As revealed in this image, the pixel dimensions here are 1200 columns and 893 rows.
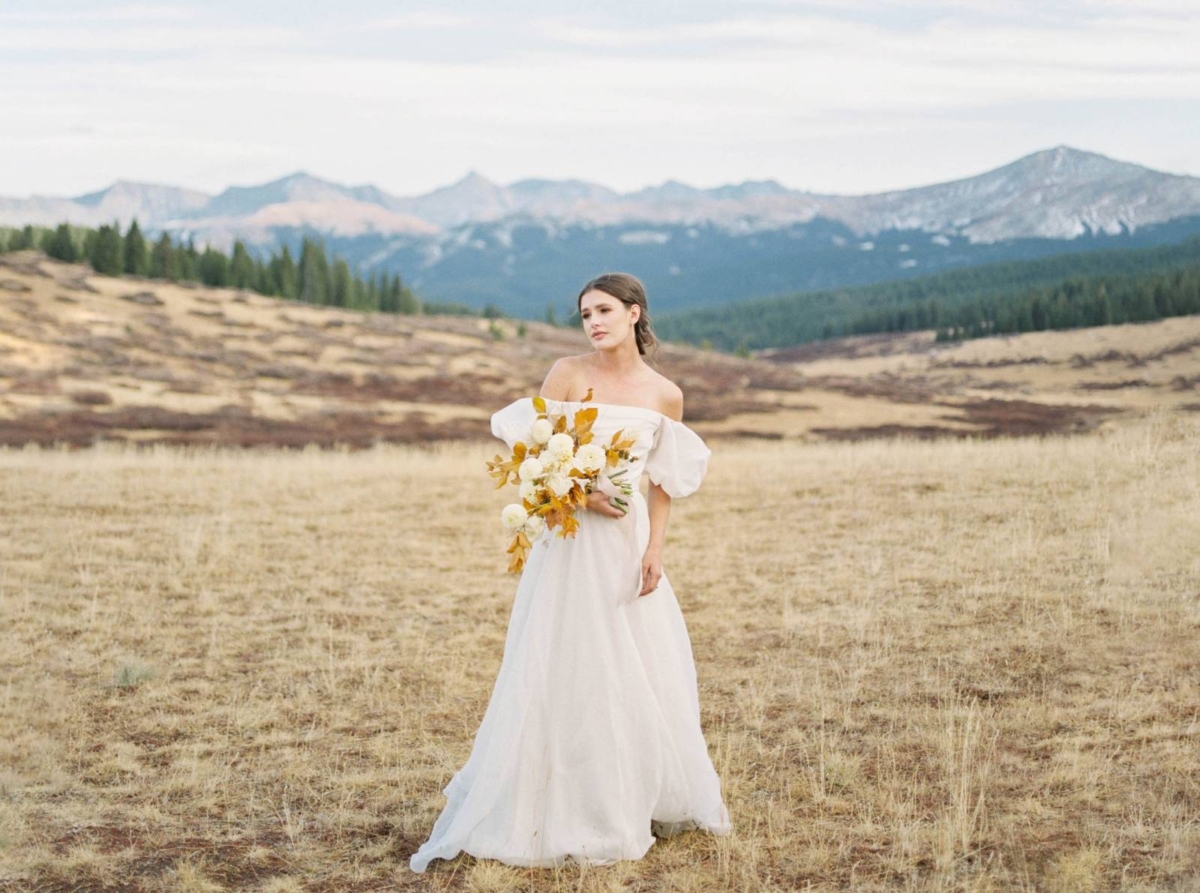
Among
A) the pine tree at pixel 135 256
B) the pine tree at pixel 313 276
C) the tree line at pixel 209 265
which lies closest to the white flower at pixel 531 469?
the tree line at pixel 209 265

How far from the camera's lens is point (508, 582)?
47.4ft

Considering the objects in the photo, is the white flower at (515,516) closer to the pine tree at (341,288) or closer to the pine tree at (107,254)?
the pine tree at (107,254)

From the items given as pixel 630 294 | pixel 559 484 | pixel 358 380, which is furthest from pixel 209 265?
pixel 559 484

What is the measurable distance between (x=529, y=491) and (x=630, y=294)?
1196 mm

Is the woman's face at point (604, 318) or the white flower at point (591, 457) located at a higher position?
the woman's face at point (604, 318)

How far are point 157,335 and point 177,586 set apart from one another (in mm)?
52190

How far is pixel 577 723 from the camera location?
20.9ft

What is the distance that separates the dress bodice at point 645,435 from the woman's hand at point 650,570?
1.13 ft

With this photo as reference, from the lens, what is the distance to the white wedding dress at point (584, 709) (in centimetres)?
632

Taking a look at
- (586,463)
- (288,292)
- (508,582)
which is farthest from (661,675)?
(288,292)

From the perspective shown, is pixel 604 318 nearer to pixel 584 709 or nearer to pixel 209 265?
→ pixel 584 709

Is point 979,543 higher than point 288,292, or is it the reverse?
point 288,292

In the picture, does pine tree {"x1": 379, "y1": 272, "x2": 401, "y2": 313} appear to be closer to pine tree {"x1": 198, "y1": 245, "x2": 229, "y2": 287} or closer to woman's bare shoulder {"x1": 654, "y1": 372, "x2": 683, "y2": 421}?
pine tree {"x1": 198, "y1": 245, "x2": 229, "y2": 287}

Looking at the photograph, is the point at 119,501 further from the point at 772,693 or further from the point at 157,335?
the point at 157,335
